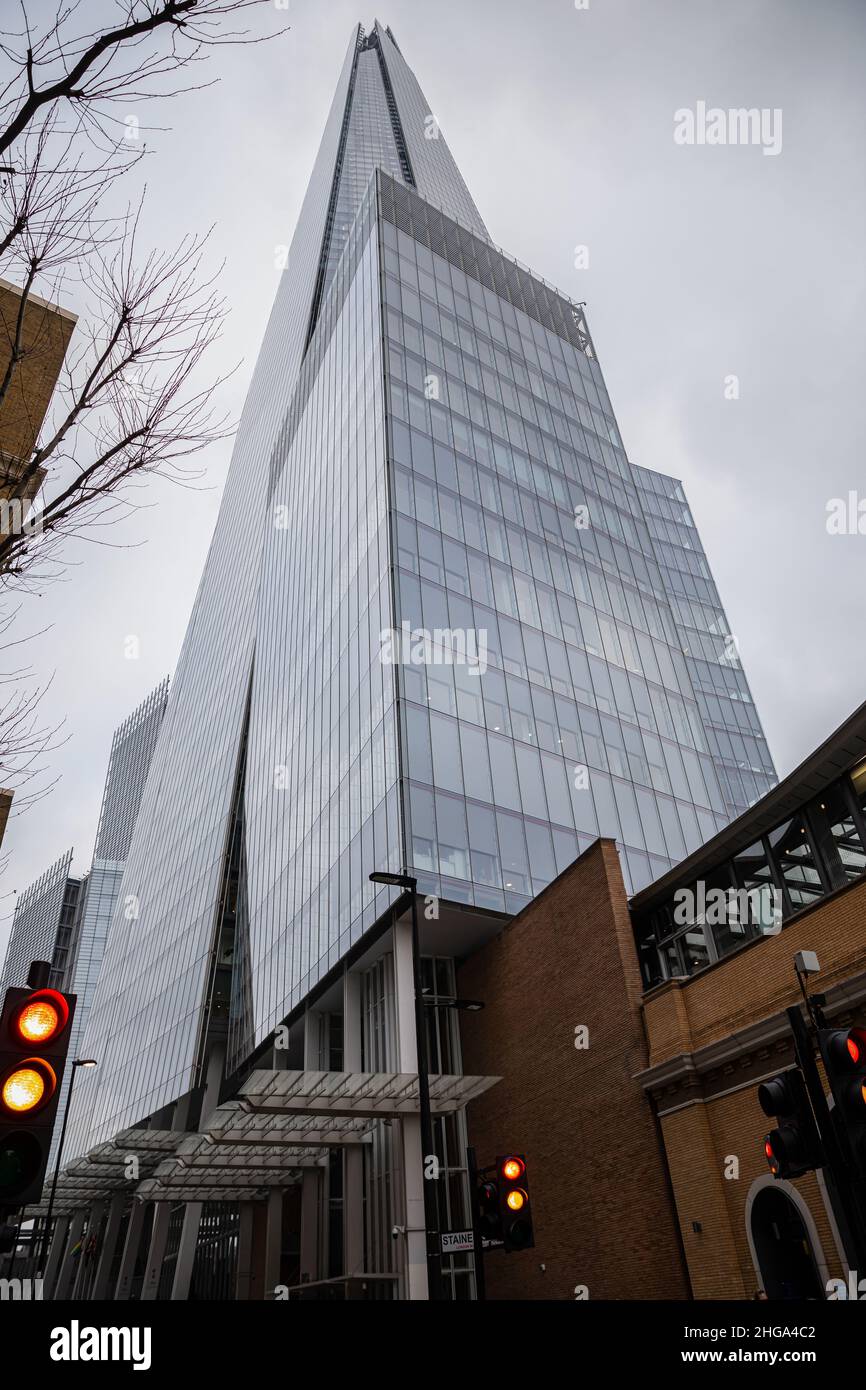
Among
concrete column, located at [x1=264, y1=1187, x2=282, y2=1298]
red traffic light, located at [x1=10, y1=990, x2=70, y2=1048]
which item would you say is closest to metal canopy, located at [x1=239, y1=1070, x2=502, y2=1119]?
concrete column, located at [x1=264, y1=1187, x2=282, y2=1298]

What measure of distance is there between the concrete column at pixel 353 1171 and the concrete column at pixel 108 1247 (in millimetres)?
28699

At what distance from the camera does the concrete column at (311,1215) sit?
28562mm

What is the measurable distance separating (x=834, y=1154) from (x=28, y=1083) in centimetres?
567

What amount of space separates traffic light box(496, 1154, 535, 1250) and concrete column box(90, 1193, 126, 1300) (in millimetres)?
44882

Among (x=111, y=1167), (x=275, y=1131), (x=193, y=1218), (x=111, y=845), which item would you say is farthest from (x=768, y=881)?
(x=111, y=845)

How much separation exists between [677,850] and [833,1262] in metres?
20.8

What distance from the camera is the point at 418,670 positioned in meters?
28.8

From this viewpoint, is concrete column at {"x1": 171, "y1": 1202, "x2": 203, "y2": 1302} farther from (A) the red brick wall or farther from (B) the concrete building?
(A) the red brick wall

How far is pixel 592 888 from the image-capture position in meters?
21.2

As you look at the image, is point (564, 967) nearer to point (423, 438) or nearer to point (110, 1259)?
point (423, 438)

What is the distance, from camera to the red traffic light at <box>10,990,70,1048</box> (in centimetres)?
439

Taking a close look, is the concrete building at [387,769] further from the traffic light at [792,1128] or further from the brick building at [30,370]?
the brick building at [30,370]

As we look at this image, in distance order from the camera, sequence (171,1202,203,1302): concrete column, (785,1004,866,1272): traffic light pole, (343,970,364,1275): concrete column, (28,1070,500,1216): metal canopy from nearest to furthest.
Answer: (785,1004,866,1272): traffic light pole
(28,1070,500,1216): metal canopy
(343,970,364,1275): concrete column
(171,1202,203,1302): concrete column

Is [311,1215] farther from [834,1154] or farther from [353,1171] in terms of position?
[834,1154]
